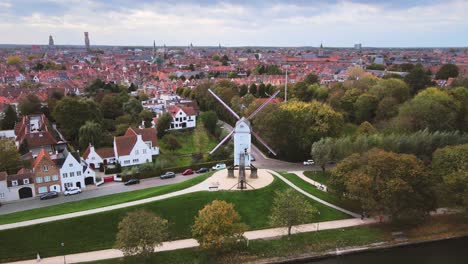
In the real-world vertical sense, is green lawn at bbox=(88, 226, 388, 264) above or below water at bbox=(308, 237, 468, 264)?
above

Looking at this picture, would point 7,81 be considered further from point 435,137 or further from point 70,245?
point 435,137

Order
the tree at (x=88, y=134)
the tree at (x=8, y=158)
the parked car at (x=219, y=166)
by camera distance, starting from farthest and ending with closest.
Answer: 1. the tree at (x=88, y=134)
2. the parked car at (x=219, y=166)
3. the tree at (x=8, y=158)

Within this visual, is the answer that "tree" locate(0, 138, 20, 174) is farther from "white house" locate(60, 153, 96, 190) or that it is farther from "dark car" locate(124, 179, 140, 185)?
"dark car" locate(124, 179, 140, 185)

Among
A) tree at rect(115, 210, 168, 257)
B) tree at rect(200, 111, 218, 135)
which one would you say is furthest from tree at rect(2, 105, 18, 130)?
tree at rect(115, 210, 168, 257)

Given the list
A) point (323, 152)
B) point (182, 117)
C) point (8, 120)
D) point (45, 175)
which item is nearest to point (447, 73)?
point (323, 152)

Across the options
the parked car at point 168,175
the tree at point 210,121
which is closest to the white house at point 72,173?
the parked car at point 168,175

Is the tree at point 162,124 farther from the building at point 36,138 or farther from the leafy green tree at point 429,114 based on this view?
the leafy green tree at point 429,114

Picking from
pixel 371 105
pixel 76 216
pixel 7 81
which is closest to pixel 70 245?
pixel 76 216

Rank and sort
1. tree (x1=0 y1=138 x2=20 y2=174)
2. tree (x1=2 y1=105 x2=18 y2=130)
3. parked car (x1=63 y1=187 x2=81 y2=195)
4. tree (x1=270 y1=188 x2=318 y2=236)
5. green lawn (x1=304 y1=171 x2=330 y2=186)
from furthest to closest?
tree (x1=2 y1=105 x2=18 y2=130) < green lawn (x1=304 y1=171 x2=330 y2=186) < tree (x1=0 y1=138 x2=20 y2=174) < parked car (x1=63 y1=187 x2=81 y2=195) < tree (x1=270 y1=188 x2=318 y2=236)
